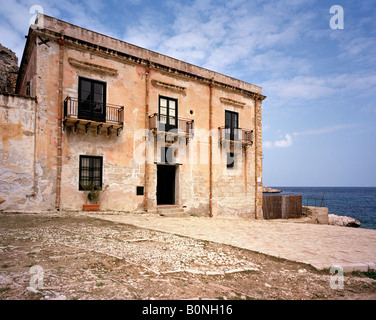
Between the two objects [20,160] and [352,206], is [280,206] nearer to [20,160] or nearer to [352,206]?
→ [20,160]

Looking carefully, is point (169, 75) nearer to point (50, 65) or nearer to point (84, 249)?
point (50, 65)

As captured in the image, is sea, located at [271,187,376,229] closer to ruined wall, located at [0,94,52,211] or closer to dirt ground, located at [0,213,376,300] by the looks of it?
dirt ground, located at [0,213,376,300]

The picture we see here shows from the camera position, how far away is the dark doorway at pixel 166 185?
1600 centimetres

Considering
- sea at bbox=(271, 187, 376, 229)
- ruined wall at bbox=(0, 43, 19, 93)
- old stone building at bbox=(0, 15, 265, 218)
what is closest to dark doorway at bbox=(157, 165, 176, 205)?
old stone building at bbox=(0, 15, 265, 218)

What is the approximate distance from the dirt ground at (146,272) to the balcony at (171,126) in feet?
27.6

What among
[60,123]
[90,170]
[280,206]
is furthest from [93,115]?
[280,206]

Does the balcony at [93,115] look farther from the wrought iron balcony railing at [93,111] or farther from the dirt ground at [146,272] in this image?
the dirt ground at [146,272]

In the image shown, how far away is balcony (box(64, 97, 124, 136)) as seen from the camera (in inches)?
461

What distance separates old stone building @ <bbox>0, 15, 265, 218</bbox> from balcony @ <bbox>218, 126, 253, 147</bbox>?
7cm

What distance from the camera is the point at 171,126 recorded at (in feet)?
49.7

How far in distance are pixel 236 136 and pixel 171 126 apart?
5.15m

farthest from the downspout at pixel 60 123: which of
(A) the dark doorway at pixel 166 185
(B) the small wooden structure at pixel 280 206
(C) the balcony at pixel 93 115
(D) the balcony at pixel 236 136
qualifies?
(B) the small wooden structure at pixel 280 206

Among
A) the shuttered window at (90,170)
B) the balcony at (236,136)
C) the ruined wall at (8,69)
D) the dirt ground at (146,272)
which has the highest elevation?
the ruined wall at (8,69)
